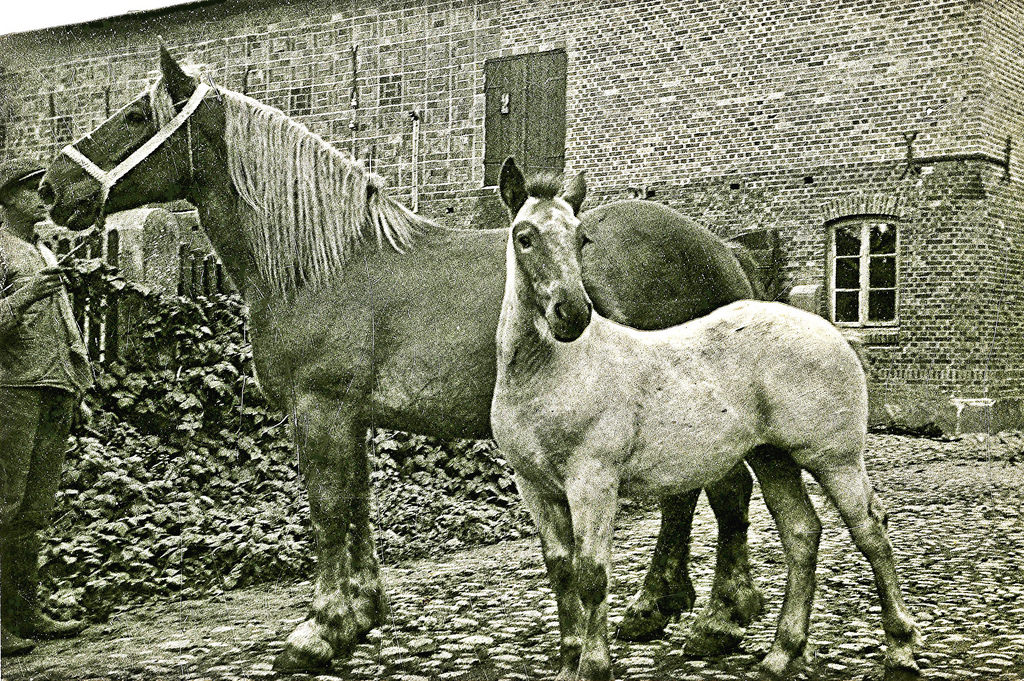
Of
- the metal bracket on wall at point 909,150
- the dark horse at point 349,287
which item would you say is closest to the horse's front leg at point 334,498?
the dark horse at point 349,287

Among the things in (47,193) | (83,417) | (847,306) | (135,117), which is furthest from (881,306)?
(83,417)

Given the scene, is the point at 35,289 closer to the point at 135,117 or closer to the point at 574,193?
the point at 135,117

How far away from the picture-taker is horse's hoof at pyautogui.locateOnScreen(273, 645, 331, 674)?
3.66 meters

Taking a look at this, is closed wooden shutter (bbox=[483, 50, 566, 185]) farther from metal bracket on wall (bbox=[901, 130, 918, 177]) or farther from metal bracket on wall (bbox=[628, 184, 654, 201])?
metal bracket on wall (bbox=[901, 130, 918, 177])

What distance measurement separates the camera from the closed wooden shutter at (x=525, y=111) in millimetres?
4574

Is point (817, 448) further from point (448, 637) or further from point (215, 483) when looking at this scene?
point (215, 483)

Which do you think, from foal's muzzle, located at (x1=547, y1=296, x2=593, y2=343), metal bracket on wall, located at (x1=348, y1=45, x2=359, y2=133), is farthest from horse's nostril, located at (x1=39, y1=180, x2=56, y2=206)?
foal's muzzle, located at (x1=547, y1=296, x2=593, y2=343)

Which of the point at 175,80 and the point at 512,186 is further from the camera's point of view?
the point at 175,80

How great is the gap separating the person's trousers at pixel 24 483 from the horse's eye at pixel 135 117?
139 centimetres

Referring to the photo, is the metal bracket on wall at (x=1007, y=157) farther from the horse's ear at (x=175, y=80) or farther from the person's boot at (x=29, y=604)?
the person's boot at (x=29, y=604)

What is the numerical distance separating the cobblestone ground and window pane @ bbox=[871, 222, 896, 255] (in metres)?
0.91

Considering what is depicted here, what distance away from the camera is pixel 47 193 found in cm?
398

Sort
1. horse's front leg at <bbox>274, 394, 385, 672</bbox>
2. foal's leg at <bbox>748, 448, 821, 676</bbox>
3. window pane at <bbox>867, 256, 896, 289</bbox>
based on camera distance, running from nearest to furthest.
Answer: foal's leg at <bbox>748, 448, 821, 676</bbox>
horse's front leg at <bbox>274, 394, 385, 672</bbox>
window pane at <bbox>867, 256, 896, 289</bbox>

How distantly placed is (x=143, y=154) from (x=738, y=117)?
2.79m
